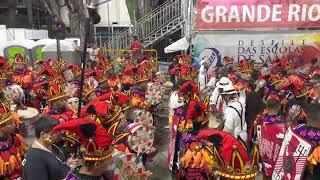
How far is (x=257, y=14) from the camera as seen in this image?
1548 cm

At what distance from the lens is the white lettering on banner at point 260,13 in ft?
50.4

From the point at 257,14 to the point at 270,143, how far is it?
34.5ft

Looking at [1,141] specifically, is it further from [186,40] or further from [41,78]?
[186,40]

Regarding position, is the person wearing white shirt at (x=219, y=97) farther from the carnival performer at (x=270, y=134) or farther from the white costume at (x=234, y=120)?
the carnival performer at (x=270, y=134)

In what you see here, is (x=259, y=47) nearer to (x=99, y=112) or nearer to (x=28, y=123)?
(x=28, y=123)

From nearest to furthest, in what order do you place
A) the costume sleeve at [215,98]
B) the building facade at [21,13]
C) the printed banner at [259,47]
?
the costume sleeve at [215,98], the printed banner at [259,47], the building facade at [21,13]

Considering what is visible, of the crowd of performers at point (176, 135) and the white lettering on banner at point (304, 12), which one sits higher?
the white lettering on banner at point (304, 12)

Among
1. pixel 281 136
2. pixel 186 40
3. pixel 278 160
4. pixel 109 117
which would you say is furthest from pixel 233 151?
pixel 186 40

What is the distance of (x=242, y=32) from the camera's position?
15.7 meters

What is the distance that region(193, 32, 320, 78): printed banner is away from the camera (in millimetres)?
15414

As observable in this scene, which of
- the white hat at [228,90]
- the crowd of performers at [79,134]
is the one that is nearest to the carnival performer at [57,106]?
the crowd of performers at [79,134]

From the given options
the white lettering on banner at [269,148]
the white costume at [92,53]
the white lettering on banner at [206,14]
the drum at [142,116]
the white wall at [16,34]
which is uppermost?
the white lettering on banner at [206,14]

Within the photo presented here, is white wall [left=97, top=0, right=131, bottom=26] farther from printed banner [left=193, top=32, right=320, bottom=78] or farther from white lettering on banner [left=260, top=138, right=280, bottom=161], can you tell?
white lettering on banner [left=260, top=138, right=280, bottom=161]

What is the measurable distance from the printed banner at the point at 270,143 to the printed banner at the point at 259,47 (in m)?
9.46
